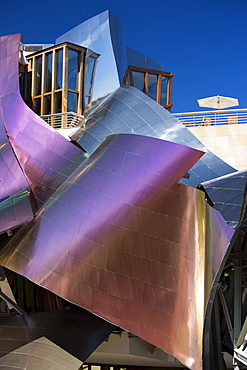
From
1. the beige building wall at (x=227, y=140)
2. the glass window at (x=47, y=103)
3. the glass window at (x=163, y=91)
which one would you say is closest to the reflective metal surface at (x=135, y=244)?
the beige building wall at (x=227, y=140)

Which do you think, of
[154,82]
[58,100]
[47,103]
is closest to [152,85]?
[154,82]

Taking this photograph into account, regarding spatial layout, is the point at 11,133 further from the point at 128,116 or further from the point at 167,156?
the point at 167,156

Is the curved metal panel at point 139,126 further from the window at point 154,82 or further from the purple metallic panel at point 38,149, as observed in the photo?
the window at point 154,82

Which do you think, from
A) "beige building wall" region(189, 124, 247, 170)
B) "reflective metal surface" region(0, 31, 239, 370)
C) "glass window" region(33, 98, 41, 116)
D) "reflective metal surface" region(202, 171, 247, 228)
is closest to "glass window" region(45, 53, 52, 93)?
"glass window" region(33, 98, 41, 116)

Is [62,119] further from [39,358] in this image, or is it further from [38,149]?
[39,358]

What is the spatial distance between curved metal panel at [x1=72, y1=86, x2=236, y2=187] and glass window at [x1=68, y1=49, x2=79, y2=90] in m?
11.5

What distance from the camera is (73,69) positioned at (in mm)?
24391

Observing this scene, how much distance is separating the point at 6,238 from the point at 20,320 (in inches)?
95.8

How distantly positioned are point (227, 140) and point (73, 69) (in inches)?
371

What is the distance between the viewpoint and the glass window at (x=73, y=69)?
24.3m

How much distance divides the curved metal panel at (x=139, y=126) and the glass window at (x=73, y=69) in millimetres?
11543

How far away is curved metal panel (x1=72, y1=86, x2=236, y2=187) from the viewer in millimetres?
11680

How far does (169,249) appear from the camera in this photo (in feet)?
31.2

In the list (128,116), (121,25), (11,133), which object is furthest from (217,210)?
(121,25)
